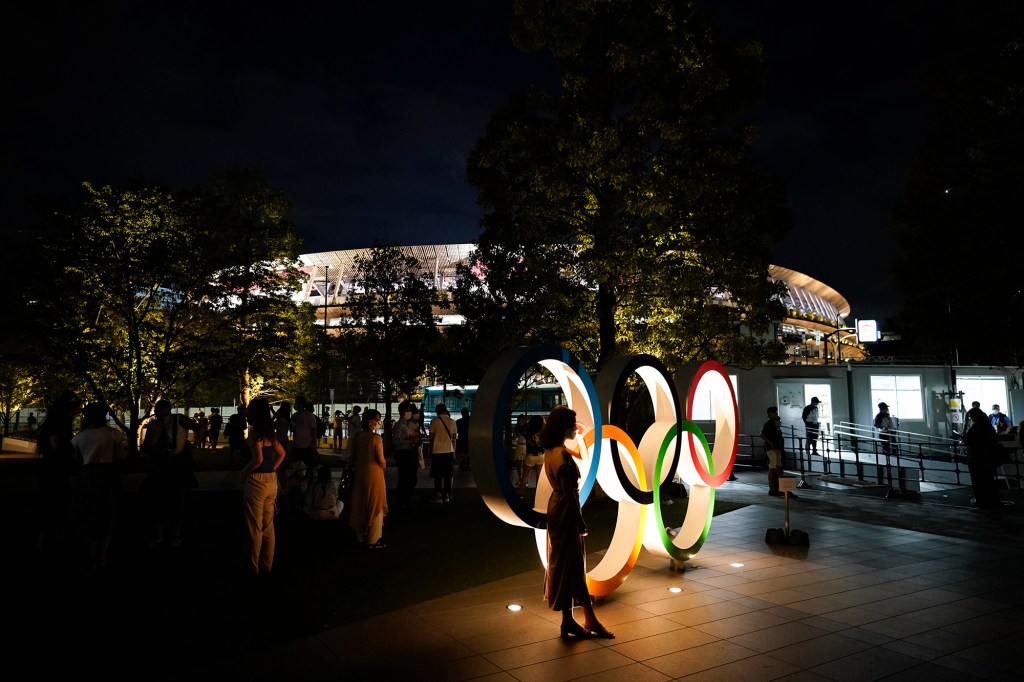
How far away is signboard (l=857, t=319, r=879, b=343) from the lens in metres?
32.8

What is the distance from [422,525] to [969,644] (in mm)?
6840

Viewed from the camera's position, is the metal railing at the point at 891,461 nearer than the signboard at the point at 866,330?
Yes

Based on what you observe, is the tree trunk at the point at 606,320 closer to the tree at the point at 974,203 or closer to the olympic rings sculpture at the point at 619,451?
the olympic rings sculpture at the point at 619,451

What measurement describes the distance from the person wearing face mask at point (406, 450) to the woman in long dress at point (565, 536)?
609 cm

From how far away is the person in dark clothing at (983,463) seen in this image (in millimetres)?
10992

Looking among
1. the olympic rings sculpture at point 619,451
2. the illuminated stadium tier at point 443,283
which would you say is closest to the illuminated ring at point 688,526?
the olympic rings sculpture at point 619,451

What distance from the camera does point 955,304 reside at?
16.9 meters

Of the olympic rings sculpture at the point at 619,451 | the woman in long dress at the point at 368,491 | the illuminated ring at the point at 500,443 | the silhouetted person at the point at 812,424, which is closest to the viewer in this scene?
the illuminated ring at the point at 500,443

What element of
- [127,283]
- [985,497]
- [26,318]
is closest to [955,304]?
[985,497]

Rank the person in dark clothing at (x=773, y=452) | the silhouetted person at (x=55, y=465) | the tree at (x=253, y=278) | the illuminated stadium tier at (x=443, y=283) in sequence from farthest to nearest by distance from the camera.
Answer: the illuminated stadium tier at (x=443, y=283) < the tree at (x=253, y=278) < the person in dark clothing at (x=773, y=452) < the silhouetted person at (x=55, y=465)

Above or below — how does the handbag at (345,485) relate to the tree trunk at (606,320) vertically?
below

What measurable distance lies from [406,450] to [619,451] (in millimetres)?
5526

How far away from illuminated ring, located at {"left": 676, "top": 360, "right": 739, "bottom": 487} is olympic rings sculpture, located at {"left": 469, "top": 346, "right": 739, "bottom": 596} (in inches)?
0.5

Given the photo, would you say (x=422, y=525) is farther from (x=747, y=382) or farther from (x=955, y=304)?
(x=955, y=304)
